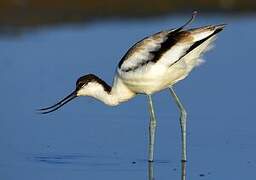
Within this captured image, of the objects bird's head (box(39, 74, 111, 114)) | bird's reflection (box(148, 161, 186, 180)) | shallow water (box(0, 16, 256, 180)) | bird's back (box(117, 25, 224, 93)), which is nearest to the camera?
bird's reflection (box(148, 161, 186, 180))

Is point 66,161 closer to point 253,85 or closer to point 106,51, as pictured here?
point 253,85

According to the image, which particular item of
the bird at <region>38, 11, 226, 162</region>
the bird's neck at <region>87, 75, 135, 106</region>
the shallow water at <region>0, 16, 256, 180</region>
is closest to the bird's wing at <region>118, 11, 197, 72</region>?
the bird at <region>38, 11, 226, 162</region>

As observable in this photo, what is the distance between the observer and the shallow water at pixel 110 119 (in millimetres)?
9219

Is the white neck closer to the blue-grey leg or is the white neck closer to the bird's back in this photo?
the bird's back

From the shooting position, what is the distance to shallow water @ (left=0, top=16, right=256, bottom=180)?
9.22 meters

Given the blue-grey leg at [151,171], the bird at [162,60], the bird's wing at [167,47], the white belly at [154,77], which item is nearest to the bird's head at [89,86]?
the bird at [162,60]

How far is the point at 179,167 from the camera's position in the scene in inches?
364

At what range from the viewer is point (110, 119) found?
11195mm

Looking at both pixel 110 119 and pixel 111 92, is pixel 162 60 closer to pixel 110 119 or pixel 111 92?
pixel 111 92

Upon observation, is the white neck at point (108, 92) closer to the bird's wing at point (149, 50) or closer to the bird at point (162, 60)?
the bird at point (162, 60)

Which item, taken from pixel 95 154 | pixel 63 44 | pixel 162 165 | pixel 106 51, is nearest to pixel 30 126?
pixel 95 154

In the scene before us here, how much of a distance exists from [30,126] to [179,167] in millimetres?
2271

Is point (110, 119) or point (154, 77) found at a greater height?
point (154, 77)

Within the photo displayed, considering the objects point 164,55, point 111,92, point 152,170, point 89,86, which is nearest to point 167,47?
point 164,55
